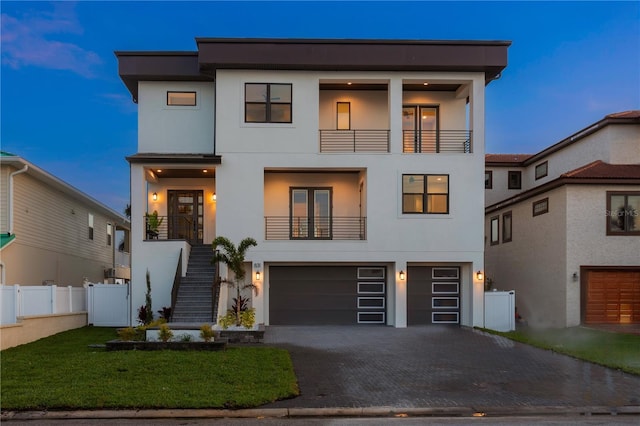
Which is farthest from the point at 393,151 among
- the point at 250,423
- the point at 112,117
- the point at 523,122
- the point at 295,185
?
the point at 112,117

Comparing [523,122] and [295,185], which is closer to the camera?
[295,185]

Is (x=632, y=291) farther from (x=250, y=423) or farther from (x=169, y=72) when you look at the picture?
(x=169, y=72)

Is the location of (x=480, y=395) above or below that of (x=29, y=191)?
below

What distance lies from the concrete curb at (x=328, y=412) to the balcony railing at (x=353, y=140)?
12.3 meters

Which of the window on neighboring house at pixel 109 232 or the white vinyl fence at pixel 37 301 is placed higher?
the window on neighboring house at pixel 109 232

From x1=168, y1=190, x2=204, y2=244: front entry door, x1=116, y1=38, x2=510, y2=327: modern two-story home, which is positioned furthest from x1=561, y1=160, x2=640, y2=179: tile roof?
x1=168, y1=190, x2=204, y2=244: front entry door

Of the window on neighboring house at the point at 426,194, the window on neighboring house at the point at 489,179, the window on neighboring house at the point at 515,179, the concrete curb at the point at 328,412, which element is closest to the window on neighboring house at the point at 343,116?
the window on neighboring house at the point at 426,194

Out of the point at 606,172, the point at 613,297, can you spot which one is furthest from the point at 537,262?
the point at 606,172

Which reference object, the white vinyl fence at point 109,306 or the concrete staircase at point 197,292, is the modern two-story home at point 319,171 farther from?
the white vinyl fence at point 109,306

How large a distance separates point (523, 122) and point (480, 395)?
46.0 metres

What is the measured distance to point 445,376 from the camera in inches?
399

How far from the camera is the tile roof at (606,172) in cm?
1827

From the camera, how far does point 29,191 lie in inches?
722

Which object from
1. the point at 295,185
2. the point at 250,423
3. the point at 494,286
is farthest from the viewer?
the point at 494,286
